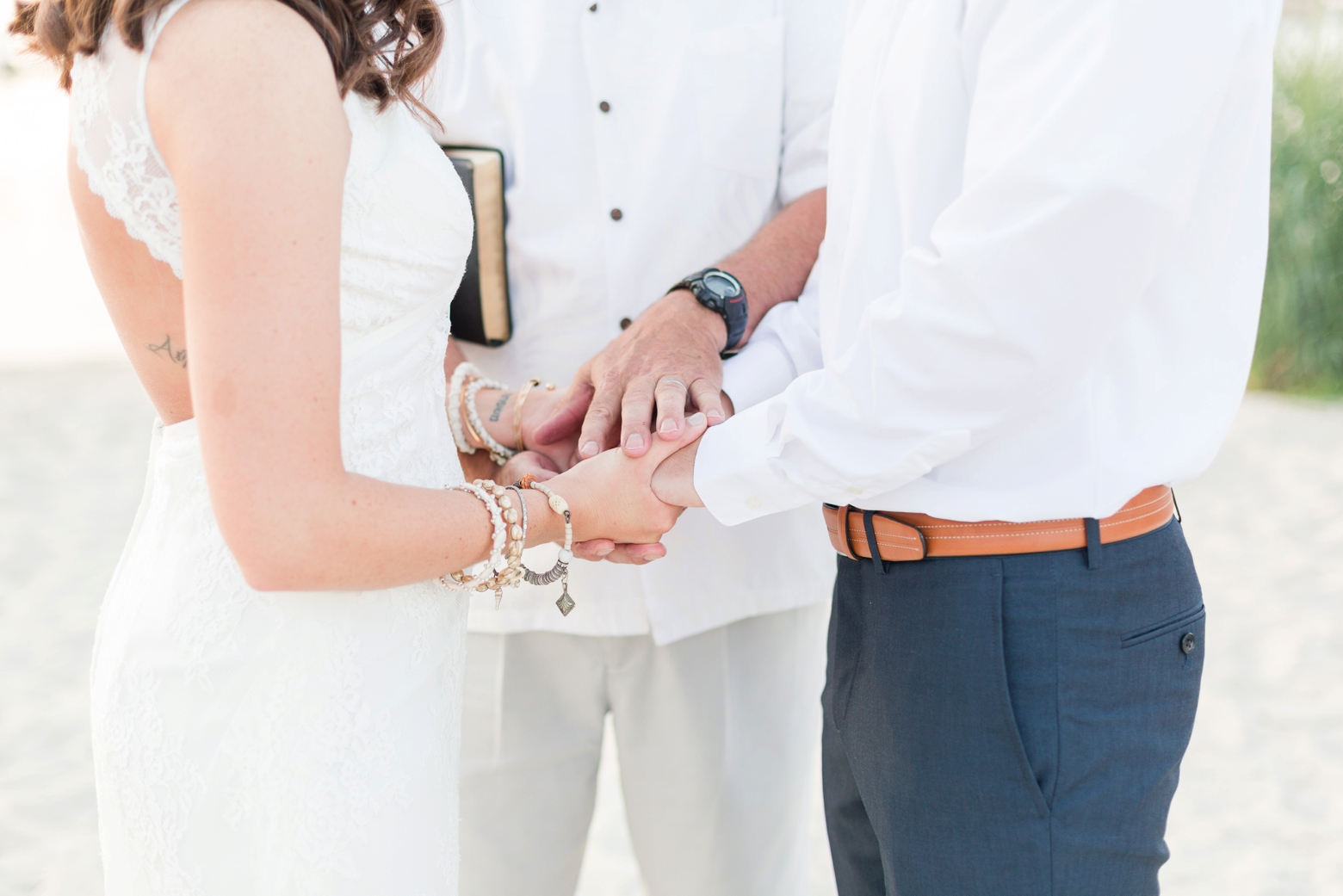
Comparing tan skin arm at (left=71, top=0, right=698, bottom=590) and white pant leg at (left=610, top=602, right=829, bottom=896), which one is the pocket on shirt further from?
tan skin arm at (left=71, top=0, right=698, bottom=590)

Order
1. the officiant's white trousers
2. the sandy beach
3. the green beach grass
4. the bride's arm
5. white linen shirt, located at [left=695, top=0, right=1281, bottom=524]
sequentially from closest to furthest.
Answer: the bride's arm < white linen shirt, located at [left=695, top=0, right=1281, bottom=524] < the officiant's white trousers < the sandy beach < the green beach grass

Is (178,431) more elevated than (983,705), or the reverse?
(178,431)

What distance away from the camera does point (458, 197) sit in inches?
52.6

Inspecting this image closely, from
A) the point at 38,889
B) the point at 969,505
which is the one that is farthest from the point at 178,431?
the point at 38,889

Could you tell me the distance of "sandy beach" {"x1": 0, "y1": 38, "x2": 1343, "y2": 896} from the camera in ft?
10.9

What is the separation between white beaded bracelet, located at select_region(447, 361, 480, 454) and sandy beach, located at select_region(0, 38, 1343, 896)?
1.72m

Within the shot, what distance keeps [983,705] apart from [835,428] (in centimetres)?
37

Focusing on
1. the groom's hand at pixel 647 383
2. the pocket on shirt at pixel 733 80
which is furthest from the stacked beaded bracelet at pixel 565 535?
the pocket on shirt at pixel 733 80

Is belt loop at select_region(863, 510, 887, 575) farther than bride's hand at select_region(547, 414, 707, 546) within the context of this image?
No

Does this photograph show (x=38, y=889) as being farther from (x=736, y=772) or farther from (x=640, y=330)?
(x=640, y=330)

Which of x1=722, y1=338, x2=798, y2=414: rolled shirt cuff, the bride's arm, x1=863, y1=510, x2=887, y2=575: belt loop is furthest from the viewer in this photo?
x1=722, y1=338, x2=798, y2=414: rolled shirt cuff

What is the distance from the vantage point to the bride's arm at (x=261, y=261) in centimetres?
104

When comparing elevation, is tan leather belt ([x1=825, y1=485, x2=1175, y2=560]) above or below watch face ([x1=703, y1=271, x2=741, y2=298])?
below

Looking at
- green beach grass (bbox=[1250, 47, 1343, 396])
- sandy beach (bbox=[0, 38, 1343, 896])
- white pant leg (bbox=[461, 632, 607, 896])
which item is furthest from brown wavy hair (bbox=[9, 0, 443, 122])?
green beach grass (bbox=[1250, 47, 1343, 396])
